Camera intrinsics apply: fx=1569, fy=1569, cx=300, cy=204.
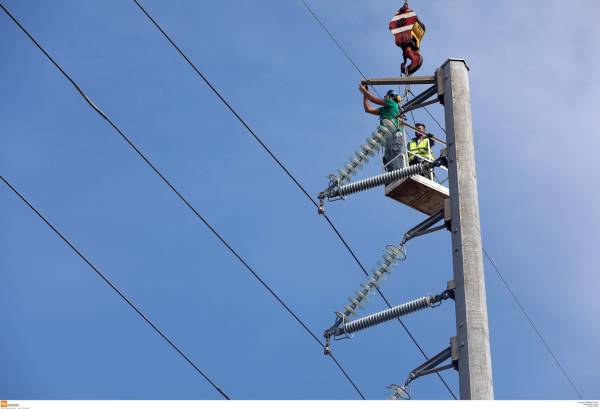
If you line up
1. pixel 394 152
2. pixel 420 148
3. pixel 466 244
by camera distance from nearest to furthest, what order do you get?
pixel 466 244, pixel 394 152, pixel 420 148

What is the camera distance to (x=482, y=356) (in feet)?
59.3

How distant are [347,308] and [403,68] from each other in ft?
19.9

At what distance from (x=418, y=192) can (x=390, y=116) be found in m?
1.21

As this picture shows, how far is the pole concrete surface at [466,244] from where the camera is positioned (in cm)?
1802

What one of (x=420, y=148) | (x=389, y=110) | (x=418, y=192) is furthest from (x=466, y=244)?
(x=420, y=148)

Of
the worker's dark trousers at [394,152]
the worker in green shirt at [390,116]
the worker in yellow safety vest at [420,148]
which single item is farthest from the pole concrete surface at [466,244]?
the worker in yellow safety vest at [420,148]

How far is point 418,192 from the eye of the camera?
2272 centimetres

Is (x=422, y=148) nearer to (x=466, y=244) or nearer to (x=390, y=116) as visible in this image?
(x=390, y=116)

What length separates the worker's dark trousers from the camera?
944 inches

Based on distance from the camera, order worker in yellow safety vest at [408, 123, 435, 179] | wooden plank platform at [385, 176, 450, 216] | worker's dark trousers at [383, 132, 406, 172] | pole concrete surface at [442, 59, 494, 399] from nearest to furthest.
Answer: pole concrete surface at [442, 59, 494, 399] < wooden plank platform at [385, 176, 450, 216] < worker's dark trousers at [383, 132, 406, 172] < worker in yellow safety vest at [408, 123, 435, 179]

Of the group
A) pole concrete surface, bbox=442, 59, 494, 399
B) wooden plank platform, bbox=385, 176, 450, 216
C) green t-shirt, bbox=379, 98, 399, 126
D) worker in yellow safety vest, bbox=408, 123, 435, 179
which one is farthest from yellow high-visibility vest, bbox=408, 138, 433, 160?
pole concrete surface, bbox=442, 59, 494, 399

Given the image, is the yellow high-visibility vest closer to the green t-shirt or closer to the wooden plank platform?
the wooden plank platform
